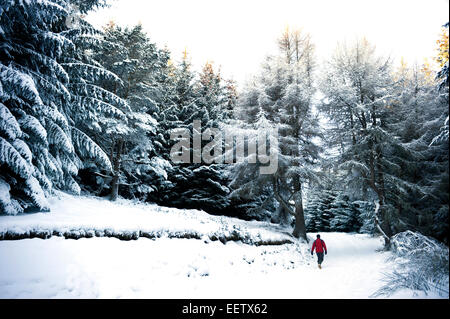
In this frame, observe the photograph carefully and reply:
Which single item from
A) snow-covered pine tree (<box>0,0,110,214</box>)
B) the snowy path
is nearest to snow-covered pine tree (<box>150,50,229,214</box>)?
snow-covered pine tree (<box>0,0,110,214</box>)

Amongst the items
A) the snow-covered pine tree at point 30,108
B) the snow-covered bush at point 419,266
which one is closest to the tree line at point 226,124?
the snow-covered pine tree at point 30,108

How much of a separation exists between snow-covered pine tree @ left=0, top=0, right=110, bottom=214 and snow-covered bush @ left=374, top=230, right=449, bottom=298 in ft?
27.4

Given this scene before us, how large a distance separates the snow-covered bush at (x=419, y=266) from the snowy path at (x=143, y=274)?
0.43 metres

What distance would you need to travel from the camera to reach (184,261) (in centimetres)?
538

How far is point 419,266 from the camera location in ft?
10.2

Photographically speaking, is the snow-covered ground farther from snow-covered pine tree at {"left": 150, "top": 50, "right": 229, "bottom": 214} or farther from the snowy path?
snow-covered pine tree at {"left": 150, "top": 50, "right": 229, "bottom": 214}

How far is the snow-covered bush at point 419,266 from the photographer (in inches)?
105

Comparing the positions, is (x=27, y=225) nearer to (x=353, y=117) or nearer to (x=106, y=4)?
(x=106, y=4)

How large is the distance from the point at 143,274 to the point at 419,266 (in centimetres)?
478

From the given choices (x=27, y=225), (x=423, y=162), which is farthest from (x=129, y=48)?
(x=423, y=162)

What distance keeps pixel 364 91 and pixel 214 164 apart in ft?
33.7

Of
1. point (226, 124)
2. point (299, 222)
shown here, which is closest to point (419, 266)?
point (299, 222)

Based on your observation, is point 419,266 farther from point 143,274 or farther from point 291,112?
point 291,112

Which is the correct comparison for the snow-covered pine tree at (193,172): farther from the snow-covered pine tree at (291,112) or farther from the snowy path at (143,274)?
the snowy path at (143,274)
